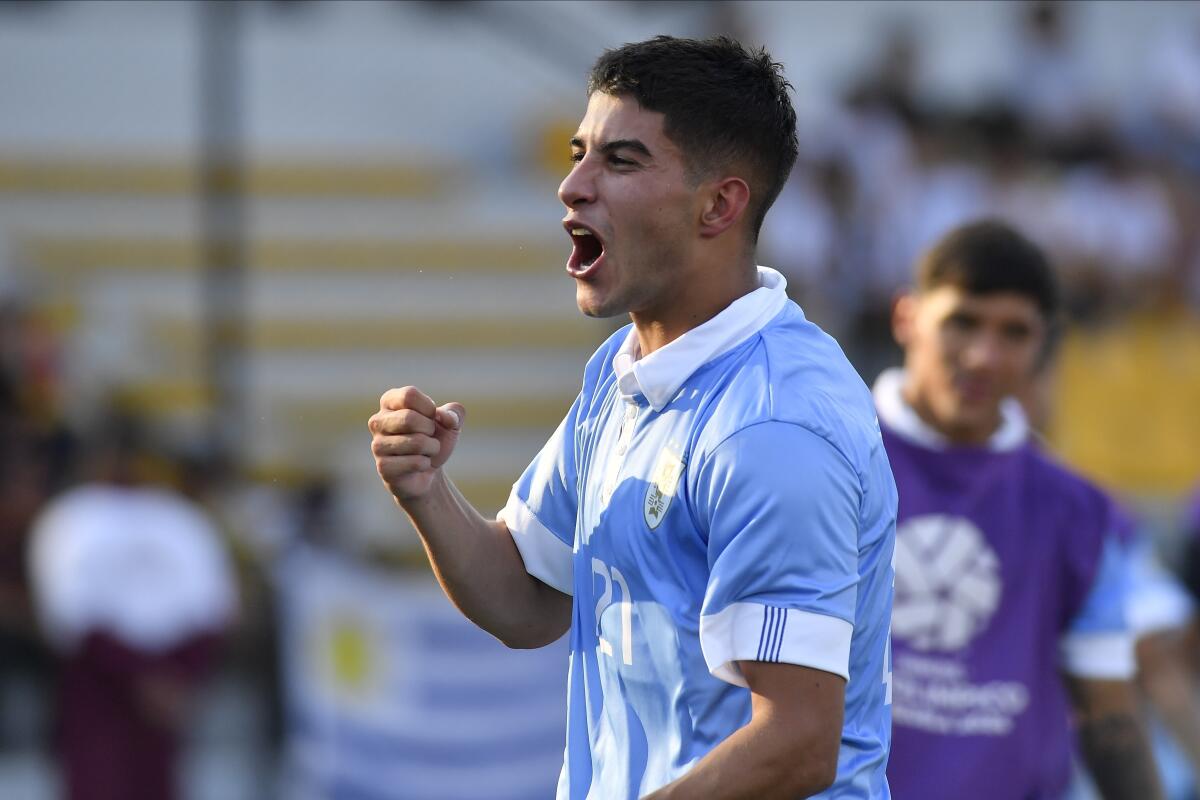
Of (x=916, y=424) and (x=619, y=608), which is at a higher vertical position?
(x=916, y=424)

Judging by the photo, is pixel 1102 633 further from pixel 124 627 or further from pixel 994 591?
pixel 124 627

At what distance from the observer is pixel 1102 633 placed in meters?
3.90

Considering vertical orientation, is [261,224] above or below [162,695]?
above

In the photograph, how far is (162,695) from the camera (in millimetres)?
8992

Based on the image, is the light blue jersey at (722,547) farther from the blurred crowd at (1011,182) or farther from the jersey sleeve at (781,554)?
the blurred crowd at (1011,182)

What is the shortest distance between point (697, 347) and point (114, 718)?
6.75 meters

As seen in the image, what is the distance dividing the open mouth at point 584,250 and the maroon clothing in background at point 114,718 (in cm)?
652

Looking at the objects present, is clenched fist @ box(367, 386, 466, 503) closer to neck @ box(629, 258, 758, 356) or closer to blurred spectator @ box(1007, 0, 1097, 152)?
neck @ box(629, 258, 758, 356)

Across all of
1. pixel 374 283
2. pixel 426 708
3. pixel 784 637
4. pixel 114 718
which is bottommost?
pixel 114 718

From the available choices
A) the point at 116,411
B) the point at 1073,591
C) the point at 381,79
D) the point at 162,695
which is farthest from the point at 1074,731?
the point at 381,79

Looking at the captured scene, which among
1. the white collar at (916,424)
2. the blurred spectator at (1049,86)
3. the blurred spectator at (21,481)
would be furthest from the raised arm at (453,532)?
the blurred spectator at (1049,86)

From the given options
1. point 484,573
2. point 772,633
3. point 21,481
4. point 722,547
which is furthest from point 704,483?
point 21,481

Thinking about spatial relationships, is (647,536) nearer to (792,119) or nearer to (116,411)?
(792,119)

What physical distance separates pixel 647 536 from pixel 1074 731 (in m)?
1.67
